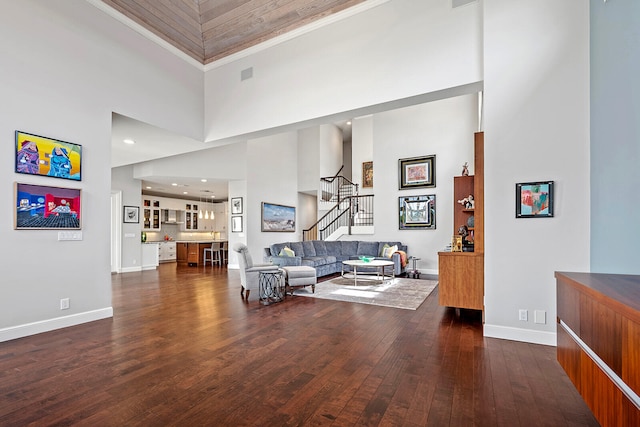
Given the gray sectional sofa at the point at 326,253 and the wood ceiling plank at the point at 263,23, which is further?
the gray sectional sofa at the point at 326,253

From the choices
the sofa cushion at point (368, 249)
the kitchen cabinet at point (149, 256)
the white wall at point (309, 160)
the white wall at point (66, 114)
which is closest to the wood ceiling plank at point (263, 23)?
the white wall at point (66, 114)

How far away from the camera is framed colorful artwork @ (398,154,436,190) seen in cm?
855

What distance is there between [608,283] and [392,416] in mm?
1396

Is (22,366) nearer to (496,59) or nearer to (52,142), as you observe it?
(52,142)

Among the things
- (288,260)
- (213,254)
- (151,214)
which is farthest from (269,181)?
(151,214)

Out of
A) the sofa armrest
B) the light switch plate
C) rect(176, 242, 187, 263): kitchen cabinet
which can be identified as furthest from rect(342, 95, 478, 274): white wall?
the light switch plate

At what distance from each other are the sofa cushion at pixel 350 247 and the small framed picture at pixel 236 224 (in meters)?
3.12

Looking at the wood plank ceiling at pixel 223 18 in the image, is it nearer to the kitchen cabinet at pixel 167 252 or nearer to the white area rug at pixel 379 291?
the white area rug at pixel 379 291

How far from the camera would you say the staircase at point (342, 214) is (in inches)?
383

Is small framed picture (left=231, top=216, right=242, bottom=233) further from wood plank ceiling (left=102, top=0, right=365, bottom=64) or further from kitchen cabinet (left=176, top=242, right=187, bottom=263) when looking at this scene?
wood plank ceiling (left=102, top=0, right=365, bottom=64)

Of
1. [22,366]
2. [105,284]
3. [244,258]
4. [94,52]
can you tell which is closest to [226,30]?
[94,52]

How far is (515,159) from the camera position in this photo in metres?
3.36

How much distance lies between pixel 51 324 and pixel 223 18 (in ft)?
15.6

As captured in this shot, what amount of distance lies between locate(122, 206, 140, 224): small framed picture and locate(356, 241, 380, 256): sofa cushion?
21.4 feet
